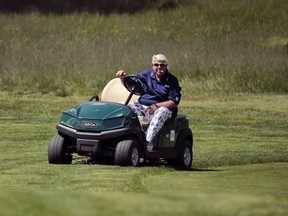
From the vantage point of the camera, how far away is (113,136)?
12.6 metres

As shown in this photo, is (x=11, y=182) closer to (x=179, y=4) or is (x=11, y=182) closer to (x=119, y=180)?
(x=119, y=180)

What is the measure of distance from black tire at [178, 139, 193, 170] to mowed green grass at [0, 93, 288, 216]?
0.58ft

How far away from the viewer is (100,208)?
514 cm

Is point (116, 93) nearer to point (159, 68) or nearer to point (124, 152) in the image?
point (159, 68)

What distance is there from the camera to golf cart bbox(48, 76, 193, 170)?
12633 mm

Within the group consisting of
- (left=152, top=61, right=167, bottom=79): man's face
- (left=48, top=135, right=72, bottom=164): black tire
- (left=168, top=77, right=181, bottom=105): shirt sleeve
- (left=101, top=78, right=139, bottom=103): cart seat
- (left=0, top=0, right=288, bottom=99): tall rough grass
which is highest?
(left=152, top=61, right=167, bottom=79): man's face

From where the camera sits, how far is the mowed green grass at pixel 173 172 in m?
5.29

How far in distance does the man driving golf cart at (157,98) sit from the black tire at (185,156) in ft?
1.87

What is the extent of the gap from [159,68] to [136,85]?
0.37m

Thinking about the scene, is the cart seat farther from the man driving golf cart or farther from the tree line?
the tree line

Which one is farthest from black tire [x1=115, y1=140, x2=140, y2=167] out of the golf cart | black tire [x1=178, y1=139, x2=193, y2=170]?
black tire [x1=178, y1=139, x2=193, y2=170]

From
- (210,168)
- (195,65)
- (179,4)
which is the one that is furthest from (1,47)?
(210,168)

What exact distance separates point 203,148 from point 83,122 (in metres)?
4.83

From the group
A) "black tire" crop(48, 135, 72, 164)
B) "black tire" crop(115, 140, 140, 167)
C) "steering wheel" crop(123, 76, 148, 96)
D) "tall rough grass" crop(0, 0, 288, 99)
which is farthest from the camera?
"tall rough grass" crop(0, 0, 288, 99)
